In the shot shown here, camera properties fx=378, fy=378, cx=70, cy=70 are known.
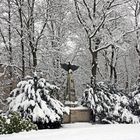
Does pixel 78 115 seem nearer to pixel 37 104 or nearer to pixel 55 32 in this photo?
pixel 37 104

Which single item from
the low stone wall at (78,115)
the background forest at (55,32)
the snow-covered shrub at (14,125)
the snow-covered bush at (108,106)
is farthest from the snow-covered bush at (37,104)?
the background forest at (55,32)

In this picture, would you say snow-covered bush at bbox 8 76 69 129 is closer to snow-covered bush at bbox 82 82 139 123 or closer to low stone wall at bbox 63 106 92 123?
low stone wall at bbox 63 106 92 123

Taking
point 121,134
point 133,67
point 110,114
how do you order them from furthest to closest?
point 133,67, point 110,114, point 121,134

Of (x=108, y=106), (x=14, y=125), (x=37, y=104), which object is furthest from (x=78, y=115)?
(x=14, y=125)

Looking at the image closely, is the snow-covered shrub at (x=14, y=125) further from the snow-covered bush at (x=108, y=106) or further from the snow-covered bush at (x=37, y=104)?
the snow-covered bush at (x=108, y=106)

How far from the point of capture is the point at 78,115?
18.5m

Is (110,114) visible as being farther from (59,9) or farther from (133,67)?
(133,67)

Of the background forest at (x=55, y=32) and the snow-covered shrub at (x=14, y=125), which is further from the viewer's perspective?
the background forest at (x=55, y=32)

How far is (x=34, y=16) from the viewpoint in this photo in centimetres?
2514

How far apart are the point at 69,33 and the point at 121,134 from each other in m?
18.7

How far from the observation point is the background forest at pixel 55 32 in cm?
2388

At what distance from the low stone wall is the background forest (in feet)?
14.2

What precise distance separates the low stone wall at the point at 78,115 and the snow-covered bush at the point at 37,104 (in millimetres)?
1219

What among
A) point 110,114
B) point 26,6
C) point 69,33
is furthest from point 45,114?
point 69,33
